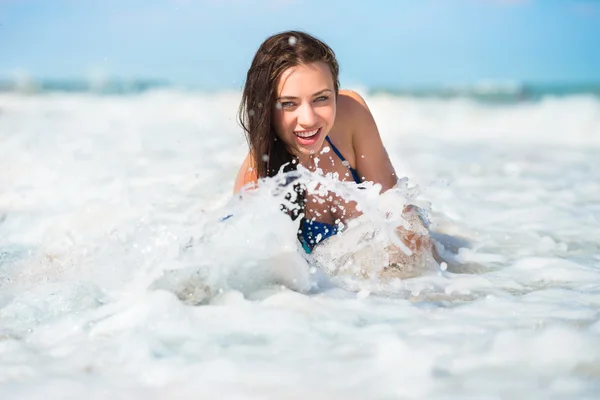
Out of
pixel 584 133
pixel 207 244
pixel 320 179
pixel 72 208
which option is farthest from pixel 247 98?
pixel 584 133

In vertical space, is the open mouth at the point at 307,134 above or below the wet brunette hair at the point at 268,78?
below

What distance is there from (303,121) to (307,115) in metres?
0.04

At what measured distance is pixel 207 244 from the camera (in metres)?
3.16

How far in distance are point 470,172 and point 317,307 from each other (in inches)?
216

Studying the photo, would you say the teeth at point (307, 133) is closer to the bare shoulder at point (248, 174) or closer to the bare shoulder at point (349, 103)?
the bare shoulder at point (248, 174)

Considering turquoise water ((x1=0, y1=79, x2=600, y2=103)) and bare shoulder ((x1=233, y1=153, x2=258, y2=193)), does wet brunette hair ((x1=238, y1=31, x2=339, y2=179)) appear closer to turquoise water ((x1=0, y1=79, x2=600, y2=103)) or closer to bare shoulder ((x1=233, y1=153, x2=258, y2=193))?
bare shoulder ((x1=233, y1=153, x2=258, y2=193))

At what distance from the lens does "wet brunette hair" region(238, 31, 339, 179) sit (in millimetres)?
3422

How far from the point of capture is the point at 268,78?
3434mm

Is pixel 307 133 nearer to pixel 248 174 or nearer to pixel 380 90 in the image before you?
pixel 248 174

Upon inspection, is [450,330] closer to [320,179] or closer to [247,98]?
[320,179]

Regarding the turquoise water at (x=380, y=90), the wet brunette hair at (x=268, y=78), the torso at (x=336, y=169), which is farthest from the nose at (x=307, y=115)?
the turquoise water at (x=380, y=90)

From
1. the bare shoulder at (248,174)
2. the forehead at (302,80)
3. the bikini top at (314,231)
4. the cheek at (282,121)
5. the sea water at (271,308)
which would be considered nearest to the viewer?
the sea water at (271,308)

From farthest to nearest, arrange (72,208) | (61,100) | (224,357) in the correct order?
(61,100) → (72,208) → (224,357)

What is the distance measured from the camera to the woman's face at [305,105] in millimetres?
3424
